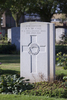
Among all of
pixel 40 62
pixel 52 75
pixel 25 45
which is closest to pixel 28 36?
pixel 25 45

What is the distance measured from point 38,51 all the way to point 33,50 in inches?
6.0

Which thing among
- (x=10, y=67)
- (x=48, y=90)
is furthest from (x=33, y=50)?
(x=10, y=67)

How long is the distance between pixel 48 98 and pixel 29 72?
164 centimetres

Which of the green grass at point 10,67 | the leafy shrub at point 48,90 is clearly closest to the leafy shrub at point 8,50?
the green grass at point 10,67

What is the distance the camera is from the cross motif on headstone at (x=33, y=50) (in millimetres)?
5930

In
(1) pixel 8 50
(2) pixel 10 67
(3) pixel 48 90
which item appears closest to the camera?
(3) pixel 48 90

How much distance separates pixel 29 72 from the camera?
601 cm

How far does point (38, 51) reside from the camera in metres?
5.96

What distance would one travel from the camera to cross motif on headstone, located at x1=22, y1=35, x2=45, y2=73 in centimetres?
593

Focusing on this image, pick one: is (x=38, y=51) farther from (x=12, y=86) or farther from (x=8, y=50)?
(x=8, y=50)

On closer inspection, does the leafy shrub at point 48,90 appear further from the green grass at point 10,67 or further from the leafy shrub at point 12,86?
the green grass at point 10,67

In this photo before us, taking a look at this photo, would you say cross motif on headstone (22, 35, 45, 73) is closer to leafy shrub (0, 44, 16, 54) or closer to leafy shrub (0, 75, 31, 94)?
leafy shrub (0, 75, 31, 94)

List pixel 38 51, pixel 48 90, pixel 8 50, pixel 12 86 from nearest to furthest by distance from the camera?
pixel 48 90
pixel 12 86
pixel 38 51
pixel 8 50

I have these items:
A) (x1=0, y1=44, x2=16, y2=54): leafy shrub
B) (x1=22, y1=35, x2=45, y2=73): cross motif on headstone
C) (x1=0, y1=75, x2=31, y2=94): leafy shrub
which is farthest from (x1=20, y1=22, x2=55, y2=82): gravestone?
(x1=0, y1=44, x2=16, y2=54): leafy shrub
